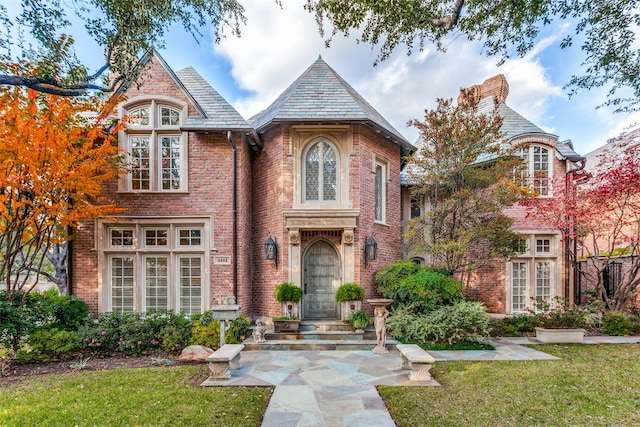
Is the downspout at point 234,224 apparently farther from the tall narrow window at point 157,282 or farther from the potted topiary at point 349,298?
the potted topiary at point 349,298

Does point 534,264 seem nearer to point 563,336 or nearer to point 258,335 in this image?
point 563,336

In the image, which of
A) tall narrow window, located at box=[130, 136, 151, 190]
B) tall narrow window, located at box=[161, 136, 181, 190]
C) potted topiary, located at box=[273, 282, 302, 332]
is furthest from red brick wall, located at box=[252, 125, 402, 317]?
tall narrow window, located at box=[130, 136, 151, 190]

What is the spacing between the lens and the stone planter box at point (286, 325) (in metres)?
8.00

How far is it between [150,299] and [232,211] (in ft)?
11.6

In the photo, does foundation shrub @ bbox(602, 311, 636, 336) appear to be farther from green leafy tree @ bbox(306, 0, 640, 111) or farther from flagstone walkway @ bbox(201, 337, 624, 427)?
green leafy tree @ bbox(306, 0, 640, 111)

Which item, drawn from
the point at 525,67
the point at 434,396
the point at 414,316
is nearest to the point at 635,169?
the point at 525,67

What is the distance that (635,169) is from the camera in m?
8.66

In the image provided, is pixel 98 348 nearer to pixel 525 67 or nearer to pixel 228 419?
pixel 228 419

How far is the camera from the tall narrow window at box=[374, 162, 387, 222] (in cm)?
1009

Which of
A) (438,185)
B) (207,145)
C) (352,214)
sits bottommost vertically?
(352,214)

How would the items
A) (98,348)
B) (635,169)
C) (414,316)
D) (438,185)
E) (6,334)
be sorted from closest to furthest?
(6,334) → (98,348) → (414,316) → (635,169) → (438,185)

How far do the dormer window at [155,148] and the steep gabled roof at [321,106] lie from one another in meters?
2.47

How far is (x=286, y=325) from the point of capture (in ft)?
26.3

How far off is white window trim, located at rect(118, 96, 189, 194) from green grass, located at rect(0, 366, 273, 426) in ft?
16.7
